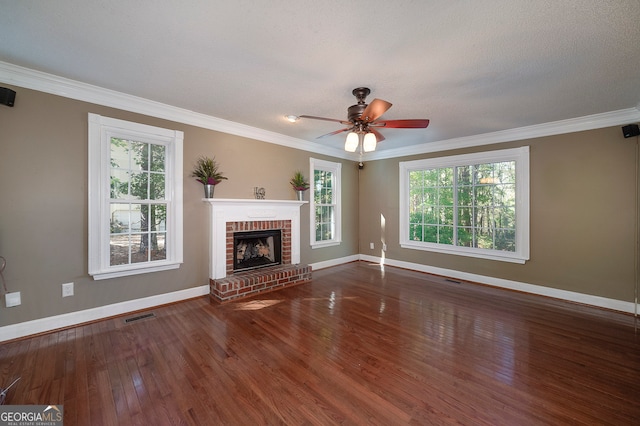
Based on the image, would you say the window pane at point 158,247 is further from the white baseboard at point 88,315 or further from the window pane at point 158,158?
the window pane at point 158,158

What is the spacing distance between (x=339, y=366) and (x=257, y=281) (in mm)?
2057

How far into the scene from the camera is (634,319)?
3.11 meters

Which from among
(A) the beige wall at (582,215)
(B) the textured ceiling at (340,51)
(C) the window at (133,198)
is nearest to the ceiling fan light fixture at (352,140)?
(B) the textured ceiling at (340,51)

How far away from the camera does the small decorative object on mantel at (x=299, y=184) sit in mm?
4824

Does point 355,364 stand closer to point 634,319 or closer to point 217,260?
point 217,260

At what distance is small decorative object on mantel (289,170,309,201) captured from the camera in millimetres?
4824

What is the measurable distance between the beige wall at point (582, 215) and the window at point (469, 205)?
17cm

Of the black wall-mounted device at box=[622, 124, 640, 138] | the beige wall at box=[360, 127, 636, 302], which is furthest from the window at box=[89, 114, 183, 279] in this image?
the black wall-mounted device at box=[622, 124, 640, 138]

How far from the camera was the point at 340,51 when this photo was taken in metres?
2.09

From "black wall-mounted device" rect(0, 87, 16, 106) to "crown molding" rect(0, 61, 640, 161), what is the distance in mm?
137

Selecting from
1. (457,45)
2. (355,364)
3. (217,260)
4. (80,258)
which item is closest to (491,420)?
(355,364)

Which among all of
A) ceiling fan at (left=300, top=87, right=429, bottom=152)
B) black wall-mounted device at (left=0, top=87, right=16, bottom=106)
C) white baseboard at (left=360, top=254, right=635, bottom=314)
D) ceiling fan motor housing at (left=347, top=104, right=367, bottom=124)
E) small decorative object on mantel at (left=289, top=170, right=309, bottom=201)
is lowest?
white baseboard at (left=360, top=254, right=635, bottom=314)

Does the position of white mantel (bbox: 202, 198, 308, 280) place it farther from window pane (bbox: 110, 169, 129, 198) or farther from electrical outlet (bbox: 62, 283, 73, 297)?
electrical outlet (bbox: 62, 283, 73, 297)

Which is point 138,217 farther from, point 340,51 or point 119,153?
point 340,51
